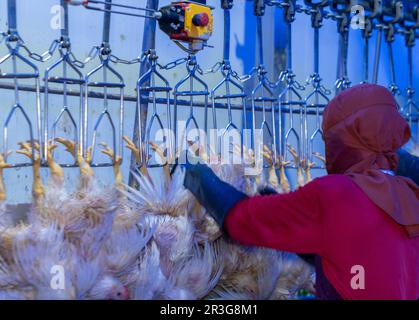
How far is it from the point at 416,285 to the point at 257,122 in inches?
23.2

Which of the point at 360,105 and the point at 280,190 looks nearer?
the point at 360,105

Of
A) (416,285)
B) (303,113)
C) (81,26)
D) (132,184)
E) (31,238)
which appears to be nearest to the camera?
(31,238)

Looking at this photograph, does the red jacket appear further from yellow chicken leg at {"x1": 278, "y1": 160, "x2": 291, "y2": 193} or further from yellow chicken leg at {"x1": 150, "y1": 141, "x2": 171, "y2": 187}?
yellow chicken leg at {"x1": 278, "y1": 160, "x2": 291, "y2": 193}

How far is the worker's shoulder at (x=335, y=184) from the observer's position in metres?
1.12

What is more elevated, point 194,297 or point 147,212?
point 147,212

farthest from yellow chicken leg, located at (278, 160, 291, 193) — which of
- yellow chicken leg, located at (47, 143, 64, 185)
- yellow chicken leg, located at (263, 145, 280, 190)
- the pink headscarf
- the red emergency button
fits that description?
yellow chicken leg, located at (47, 143, 64, 185)

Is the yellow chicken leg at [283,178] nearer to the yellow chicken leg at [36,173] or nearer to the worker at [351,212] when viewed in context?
the worker at [351,212]

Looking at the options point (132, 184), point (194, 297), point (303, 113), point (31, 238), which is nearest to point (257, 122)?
point (303, 113)

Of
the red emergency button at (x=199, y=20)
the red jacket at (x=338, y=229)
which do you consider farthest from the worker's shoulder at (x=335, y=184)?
the red emergency button at (x=199, y=20)

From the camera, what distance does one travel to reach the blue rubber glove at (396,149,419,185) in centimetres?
150

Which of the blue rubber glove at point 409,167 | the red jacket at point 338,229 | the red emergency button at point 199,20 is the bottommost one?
the red jacket at point 338,229

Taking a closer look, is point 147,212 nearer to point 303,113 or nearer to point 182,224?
point 182,224

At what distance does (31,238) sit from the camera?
1075mm

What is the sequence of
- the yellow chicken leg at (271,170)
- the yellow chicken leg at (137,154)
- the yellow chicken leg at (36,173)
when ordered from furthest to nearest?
the yellow chicken leg at (271,170), the yellow chicken leg at (137,154), the yellow chicken leg at (36,173)
